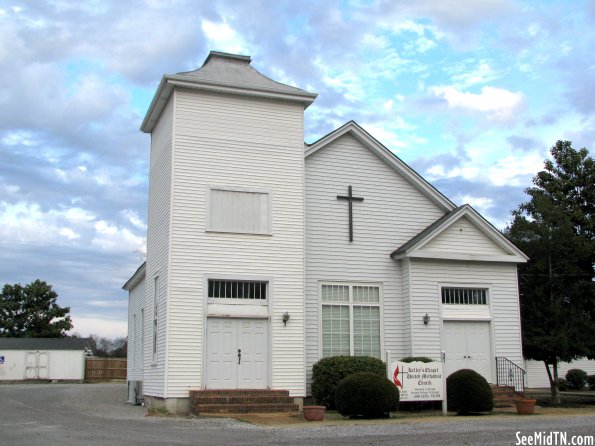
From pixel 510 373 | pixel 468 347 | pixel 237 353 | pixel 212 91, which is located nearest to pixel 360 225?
pixel 468 347

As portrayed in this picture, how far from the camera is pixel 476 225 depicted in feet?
70.8

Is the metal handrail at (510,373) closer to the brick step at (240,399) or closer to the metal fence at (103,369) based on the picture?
the brick step at (240,399)

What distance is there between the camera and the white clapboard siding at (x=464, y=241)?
69.4ft

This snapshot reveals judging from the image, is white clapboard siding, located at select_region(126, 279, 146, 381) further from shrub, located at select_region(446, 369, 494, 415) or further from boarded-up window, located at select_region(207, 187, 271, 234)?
shrub, located at select_region(446, 369, 494, 415)

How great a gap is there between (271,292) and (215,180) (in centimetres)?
337

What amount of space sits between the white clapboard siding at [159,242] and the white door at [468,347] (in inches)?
332

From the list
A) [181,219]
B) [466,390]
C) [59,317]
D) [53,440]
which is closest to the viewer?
[53,440]

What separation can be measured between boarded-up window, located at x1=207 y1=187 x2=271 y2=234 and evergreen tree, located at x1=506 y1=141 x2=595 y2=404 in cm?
963

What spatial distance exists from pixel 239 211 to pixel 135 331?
8.76m

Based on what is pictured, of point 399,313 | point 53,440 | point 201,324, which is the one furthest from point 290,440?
point 399,313

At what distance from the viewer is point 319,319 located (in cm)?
2031

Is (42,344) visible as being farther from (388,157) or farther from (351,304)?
(388,157)

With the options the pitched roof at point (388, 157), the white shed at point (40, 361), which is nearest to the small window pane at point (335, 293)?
the pitched roof at point (388, 157)

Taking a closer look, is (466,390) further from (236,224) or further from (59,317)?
(59,317)
